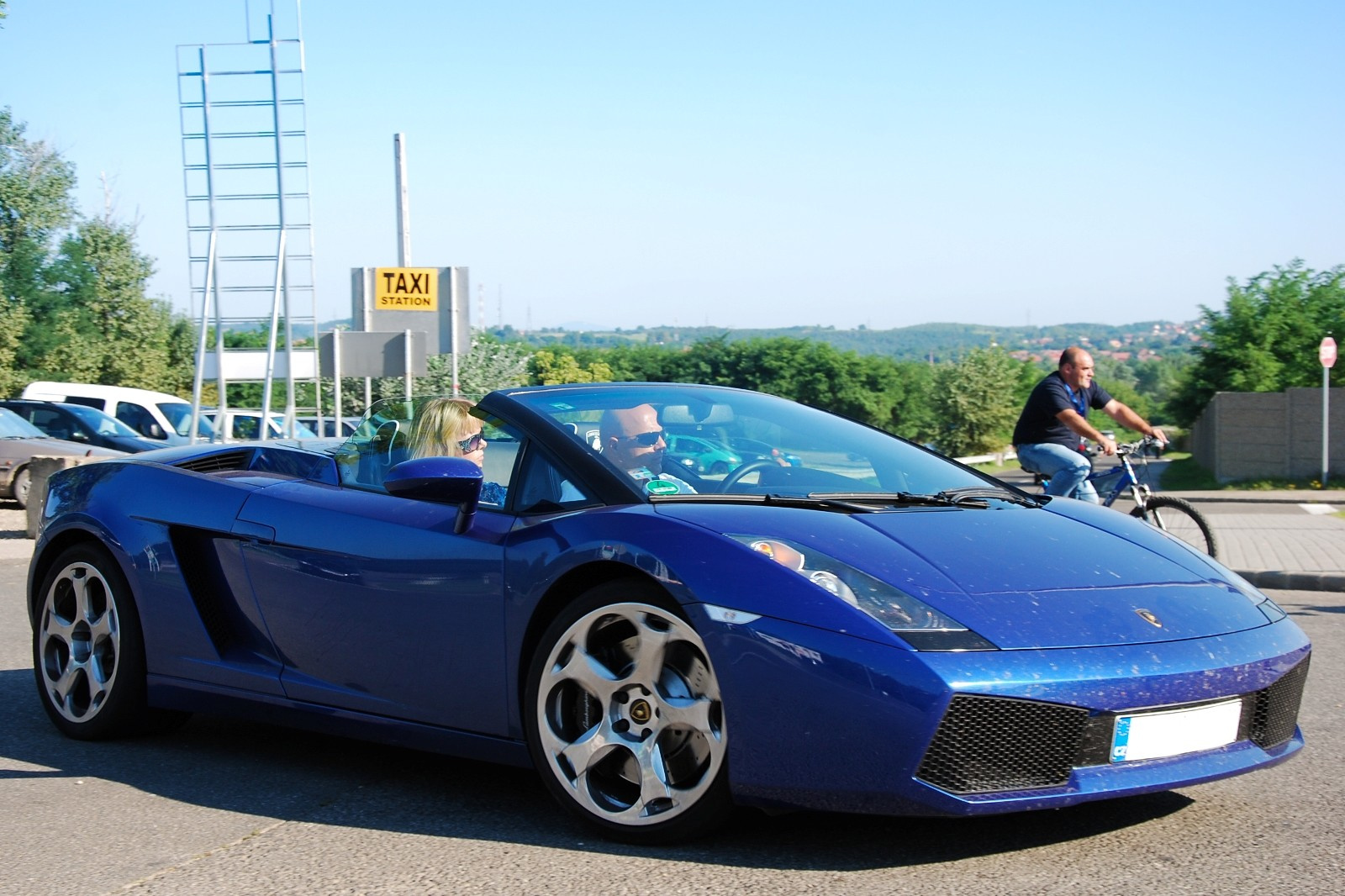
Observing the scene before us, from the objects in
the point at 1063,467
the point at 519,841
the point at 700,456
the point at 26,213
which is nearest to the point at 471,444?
the point at 700,456

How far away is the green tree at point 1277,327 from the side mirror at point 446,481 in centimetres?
3453

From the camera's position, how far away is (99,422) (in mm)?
23516

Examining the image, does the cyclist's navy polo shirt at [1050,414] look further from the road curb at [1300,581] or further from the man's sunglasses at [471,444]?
the man's sunglasses at [471,444]

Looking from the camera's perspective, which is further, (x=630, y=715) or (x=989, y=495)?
(x=989, y=495)

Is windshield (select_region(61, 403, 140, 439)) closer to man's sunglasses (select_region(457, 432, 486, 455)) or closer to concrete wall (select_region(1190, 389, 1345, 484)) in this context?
concrete wall (select_region(1190, 389, 1345, 484))

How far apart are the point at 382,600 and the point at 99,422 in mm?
21094

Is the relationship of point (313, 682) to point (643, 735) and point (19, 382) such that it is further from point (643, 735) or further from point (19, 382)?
point (19, 382)

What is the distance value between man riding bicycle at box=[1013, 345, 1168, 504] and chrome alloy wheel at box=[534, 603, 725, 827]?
20.3 feet

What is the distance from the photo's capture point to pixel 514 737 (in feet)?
12.9

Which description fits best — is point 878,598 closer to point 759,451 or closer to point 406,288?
point 759,451

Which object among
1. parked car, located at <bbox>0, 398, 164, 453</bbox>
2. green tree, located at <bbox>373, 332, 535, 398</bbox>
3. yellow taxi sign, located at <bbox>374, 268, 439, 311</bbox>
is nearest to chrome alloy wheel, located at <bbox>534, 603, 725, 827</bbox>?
yellow taxi sign, located at <bbox>374, 268, 439, 311</bbox>

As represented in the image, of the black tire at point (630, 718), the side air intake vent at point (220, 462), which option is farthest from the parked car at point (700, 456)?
the side air intake vent at point (220, 462)

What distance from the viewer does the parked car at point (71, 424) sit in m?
22.9

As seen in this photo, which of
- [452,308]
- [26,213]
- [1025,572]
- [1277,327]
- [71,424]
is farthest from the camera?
[26,213]
